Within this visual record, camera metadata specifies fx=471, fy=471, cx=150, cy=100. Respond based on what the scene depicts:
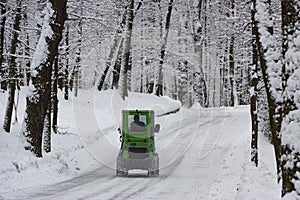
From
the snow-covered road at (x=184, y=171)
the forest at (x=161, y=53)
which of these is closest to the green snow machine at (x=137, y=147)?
the snow-covered road at (x=184, y=171)

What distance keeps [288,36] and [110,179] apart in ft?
30.5

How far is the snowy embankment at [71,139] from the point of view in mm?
13539

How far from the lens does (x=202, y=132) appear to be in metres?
28.6

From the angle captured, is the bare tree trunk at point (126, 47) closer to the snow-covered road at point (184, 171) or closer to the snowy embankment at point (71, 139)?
the snowy embankment at point (71, 139)

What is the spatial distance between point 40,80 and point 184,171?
627 centimetres

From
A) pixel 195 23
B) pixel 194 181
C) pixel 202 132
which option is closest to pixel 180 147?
pixel 202 132

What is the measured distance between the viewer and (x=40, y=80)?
15.6 m

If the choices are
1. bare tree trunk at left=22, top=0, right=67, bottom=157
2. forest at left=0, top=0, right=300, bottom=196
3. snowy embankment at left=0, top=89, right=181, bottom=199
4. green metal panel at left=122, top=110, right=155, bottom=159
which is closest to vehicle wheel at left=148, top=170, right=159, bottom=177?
green metal panel at left=122, top=110, right=155, bottom=159

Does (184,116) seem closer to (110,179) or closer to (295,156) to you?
(110,179)

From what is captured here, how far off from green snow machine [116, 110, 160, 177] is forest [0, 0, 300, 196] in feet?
9.12

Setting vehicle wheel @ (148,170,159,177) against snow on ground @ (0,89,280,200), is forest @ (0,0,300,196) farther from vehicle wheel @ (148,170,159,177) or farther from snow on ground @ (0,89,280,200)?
vehicle wheel @ (148,170,159,177)

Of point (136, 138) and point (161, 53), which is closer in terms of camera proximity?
point (136, 138)

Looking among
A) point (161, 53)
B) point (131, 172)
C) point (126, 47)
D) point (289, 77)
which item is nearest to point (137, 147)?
point (131, 172)

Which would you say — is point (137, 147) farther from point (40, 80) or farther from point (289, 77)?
point (289, 77)
